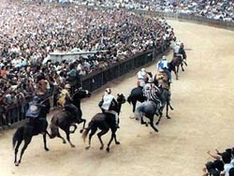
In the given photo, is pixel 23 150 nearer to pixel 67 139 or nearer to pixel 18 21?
pixel 67 139

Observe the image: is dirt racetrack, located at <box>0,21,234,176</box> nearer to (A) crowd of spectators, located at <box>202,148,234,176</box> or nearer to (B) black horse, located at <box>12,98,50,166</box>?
(B) black horse, located at <box>12,98,50,166</box>

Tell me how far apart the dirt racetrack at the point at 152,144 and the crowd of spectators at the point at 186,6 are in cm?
2669

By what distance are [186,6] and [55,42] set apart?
A: 1090 inches

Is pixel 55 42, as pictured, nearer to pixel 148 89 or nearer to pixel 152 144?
pixel 148 89

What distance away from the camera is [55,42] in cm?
3175

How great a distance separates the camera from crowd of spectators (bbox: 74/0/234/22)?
51.6m

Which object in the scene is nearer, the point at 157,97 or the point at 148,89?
the point at 148,89

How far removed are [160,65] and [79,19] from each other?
79.8ft

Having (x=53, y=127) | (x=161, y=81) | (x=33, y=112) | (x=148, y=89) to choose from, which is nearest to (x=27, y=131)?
(x=33, y=112)

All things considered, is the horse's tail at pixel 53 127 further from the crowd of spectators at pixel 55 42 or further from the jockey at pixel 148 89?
the jockey at pixel 148 89

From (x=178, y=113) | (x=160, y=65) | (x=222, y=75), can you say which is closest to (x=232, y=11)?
(x=222, y=75)

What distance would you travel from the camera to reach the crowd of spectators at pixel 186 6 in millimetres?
51562

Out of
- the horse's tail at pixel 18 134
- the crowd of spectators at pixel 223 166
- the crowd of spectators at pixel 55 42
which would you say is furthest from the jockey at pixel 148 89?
the crowd of spectators at pixel 223 166

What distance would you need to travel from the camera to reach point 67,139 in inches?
632
